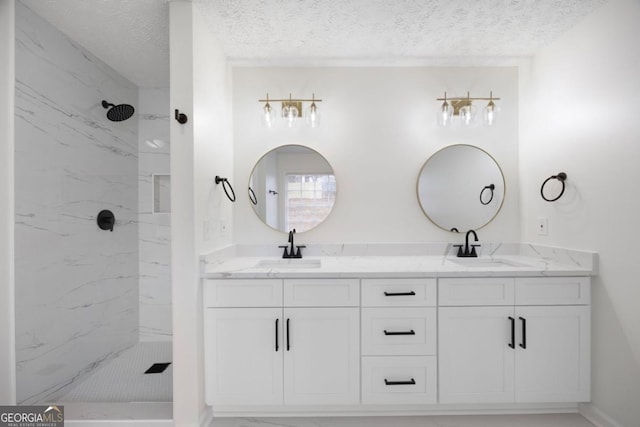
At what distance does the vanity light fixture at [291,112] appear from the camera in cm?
248

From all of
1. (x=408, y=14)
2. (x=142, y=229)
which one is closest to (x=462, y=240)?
(x=408, y=14)

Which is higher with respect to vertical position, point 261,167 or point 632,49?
point 632,49

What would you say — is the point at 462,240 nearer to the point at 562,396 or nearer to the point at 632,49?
the point at 562,396

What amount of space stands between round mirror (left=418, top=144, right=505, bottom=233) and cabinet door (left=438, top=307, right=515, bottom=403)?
2.68ft

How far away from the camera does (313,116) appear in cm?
250

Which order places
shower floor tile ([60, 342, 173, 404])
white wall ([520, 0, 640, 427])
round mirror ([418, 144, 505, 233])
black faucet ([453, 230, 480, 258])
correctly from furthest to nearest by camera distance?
round mirror ([418, 144, 505, 233]) → black faucet ([453, 230, 480, 258]) → shower floor tile ([60, 342, 173, 404]) → white wall ([520, 0, 640, 427])

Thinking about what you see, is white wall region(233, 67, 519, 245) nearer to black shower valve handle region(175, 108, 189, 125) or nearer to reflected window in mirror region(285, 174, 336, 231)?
reflected window in mirror region(285, 174, 336, 231)

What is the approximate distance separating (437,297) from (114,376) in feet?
7.90

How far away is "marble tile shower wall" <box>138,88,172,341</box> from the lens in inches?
120

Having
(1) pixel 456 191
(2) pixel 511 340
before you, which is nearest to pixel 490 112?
(1) pixel 456 191

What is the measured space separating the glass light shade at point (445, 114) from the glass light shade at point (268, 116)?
1.31 m

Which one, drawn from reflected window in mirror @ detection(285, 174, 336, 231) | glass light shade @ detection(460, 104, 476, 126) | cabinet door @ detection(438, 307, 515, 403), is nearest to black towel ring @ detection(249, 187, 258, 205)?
reflected window in mirror @ detection(285, 174, 336, 231)

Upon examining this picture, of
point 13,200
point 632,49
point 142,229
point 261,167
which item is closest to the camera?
point 632,49

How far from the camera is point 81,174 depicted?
7.83ft
